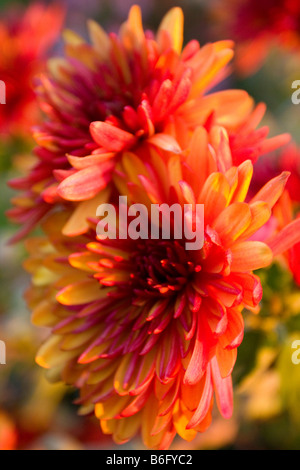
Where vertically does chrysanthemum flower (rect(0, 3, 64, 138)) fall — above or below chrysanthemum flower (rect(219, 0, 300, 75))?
below

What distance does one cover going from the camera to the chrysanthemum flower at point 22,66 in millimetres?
831

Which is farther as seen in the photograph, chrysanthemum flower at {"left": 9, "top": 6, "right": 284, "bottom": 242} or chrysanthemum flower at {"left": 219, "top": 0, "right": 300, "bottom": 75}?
chrysanthemum flower at {"left": 219, "top": 0, "right": 300, "bottom": 75}

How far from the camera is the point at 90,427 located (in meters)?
0.88

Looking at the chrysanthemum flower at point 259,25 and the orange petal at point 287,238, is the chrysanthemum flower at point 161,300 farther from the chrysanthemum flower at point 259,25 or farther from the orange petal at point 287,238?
the chrysanthemum flower at point 259,25

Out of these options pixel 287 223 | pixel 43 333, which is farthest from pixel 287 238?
pixel 43 333

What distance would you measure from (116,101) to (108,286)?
0.16 meters

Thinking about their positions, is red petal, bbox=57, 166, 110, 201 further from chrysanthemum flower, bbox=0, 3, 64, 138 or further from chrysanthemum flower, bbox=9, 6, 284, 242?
chrysanthemum flower, bbox=0, 3, 64, 138

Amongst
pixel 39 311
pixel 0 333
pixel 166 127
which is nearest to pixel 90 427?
pixel 0 333

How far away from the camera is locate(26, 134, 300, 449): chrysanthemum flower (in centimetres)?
39

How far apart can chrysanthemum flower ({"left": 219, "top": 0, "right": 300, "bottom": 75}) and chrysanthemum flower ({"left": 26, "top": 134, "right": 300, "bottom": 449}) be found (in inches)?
20.9

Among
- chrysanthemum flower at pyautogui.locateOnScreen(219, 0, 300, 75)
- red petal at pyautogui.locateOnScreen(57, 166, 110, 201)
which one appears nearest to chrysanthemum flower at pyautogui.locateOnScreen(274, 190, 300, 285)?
red petal at pyautogui.locateOnScreen(57, 166, 110, 201)

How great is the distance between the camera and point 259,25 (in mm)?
896

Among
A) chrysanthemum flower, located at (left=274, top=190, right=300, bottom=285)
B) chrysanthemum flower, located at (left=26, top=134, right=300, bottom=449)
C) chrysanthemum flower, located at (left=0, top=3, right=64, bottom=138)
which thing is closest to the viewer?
chrysanthemum flower, located at (left=26, top=134, right=300, bottom=449)

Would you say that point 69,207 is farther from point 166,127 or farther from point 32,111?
point 32,111
